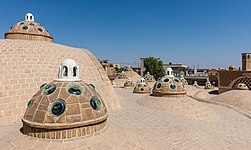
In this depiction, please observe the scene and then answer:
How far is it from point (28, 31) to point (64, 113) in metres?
8.59

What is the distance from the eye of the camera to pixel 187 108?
10188 millimetres

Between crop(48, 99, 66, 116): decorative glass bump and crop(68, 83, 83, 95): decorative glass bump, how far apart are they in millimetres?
379

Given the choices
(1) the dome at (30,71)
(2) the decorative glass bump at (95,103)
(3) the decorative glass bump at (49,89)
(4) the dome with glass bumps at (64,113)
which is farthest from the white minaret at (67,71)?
(1) the dome at (30,71)

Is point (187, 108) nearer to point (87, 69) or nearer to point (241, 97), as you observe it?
point (87, 69)

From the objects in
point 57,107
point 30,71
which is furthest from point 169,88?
point 57,107

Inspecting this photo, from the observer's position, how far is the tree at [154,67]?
142ft

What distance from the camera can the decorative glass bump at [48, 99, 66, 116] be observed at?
4.05m

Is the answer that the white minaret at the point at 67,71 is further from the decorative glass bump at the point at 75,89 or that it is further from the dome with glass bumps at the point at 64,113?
the decorative glass bump at the point at 75,89

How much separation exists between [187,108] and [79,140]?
7.80 metres

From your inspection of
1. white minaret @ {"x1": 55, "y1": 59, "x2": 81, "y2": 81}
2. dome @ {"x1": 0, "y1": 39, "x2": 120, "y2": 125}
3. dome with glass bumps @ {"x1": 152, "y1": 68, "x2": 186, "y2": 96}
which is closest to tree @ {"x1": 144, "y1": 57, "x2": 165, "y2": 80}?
dome with glass bumps @ {"x1": 152, "y1": 68, "x2": 186, "y2": 96}

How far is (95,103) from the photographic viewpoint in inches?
181

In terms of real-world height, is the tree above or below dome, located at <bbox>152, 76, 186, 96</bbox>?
above

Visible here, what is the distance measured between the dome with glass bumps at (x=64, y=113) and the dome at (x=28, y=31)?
7371 millimetres

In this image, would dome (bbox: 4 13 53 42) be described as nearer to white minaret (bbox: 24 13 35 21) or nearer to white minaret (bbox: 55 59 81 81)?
white minaret (bbox: 24 13 35 21)
